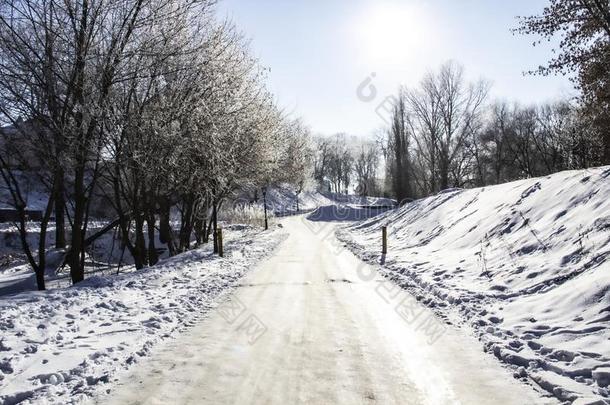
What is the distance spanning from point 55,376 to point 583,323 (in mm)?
6255

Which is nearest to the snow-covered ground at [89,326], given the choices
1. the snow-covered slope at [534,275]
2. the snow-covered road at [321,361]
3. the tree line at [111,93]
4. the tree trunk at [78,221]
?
the snow-covered road at [321,361]

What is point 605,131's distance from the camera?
1930cm

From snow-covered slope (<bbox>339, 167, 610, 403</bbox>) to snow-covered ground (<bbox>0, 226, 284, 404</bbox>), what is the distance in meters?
4.44

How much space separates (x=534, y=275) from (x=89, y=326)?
7.57 metres

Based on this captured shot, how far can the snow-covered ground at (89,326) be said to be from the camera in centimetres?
500

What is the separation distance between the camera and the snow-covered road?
4.53 meters

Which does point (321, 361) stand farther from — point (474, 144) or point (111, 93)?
point (474, 144)

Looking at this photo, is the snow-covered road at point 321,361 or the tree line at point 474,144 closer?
the snow-covered road at point 321,361

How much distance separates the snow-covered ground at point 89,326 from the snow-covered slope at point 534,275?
444 cm

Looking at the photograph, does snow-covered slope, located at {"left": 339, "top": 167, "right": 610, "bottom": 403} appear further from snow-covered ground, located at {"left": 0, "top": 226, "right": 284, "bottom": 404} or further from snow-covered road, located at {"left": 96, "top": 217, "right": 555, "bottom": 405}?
snow-covered ground, located at {"left": 0, "top": 226, "right": 284, "bottom": 404}

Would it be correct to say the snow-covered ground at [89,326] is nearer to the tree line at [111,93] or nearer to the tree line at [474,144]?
the tree line at [111,93]

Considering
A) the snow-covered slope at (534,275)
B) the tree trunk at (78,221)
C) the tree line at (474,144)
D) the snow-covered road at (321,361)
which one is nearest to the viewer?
the snow-covered road at (321,361)

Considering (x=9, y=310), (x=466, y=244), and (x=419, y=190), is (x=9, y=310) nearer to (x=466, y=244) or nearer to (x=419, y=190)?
(x=466, y=244)

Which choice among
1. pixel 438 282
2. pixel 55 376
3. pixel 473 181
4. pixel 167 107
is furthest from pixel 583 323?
pixel 473 181
